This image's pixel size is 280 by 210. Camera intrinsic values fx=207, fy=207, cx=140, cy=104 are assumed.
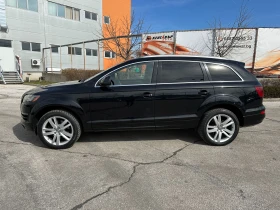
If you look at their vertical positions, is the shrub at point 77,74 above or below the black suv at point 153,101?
above

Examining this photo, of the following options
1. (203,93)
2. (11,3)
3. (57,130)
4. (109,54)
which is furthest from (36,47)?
(203,93)

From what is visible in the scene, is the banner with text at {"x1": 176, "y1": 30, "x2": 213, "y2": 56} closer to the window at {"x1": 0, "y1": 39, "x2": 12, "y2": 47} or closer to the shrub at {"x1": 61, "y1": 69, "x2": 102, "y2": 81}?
the shrub at {"x1": 61, "y1": 69, "x2": 102, "y2": 81}

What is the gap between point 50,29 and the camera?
72.6 feet

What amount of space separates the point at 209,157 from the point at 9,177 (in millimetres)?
3167

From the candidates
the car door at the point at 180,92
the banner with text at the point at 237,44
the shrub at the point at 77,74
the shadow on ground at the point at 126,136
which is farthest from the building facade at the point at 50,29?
the car door at the point at 180,92

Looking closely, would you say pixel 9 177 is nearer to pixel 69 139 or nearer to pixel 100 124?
pixel 69 139

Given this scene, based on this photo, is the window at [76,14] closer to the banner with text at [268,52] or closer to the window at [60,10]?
the window at [60,10]

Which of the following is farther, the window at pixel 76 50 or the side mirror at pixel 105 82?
the window at pixel 76 50

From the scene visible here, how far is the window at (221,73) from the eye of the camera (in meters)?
4.06

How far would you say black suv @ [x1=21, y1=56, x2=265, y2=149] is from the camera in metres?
3.85

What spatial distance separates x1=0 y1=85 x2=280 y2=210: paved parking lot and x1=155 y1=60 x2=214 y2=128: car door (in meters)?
0.56

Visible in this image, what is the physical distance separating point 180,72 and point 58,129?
258cm

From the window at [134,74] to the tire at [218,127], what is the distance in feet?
4.50

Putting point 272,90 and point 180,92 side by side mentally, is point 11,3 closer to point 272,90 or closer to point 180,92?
point 180,92
